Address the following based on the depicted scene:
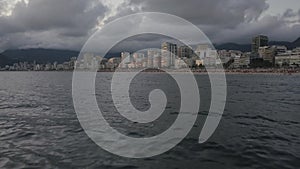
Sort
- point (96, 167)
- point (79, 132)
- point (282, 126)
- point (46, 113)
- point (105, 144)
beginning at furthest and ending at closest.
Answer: point (46, 113) < point (282, 126) < point (79, 132) < point (105, 144) < point (96, 167)

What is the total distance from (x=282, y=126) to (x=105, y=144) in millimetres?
15386

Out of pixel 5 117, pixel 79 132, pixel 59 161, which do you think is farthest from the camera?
pixel 5 117

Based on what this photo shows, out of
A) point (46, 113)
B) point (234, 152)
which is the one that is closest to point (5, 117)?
point (46, 113)

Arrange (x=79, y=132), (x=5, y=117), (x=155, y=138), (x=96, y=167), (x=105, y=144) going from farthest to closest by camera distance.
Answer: (x=5, y=117) < (x=79, y=132) < (x=155, y=138) < (x=105, y=144) < (x=96, y=167)

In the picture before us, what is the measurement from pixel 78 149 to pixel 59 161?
215 cm

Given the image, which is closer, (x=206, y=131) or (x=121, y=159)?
(x=121, y=159)

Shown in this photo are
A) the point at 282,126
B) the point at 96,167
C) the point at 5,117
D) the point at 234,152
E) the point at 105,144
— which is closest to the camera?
the point at 96,167

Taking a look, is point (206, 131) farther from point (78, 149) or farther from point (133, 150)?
point (78, 149)

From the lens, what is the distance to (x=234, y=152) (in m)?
16.0

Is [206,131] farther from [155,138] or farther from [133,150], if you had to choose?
[133,150]

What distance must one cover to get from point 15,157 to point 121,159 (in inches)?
227

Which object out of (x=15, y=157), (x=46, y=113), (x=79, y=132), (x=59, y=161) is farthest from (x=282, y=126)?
(x=46, y=113)

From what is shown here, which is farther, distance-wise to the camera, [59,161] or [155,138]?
[155,138]

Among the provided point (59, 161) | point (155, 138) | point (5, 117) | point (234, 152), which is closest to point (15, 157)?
point (59, 161)
